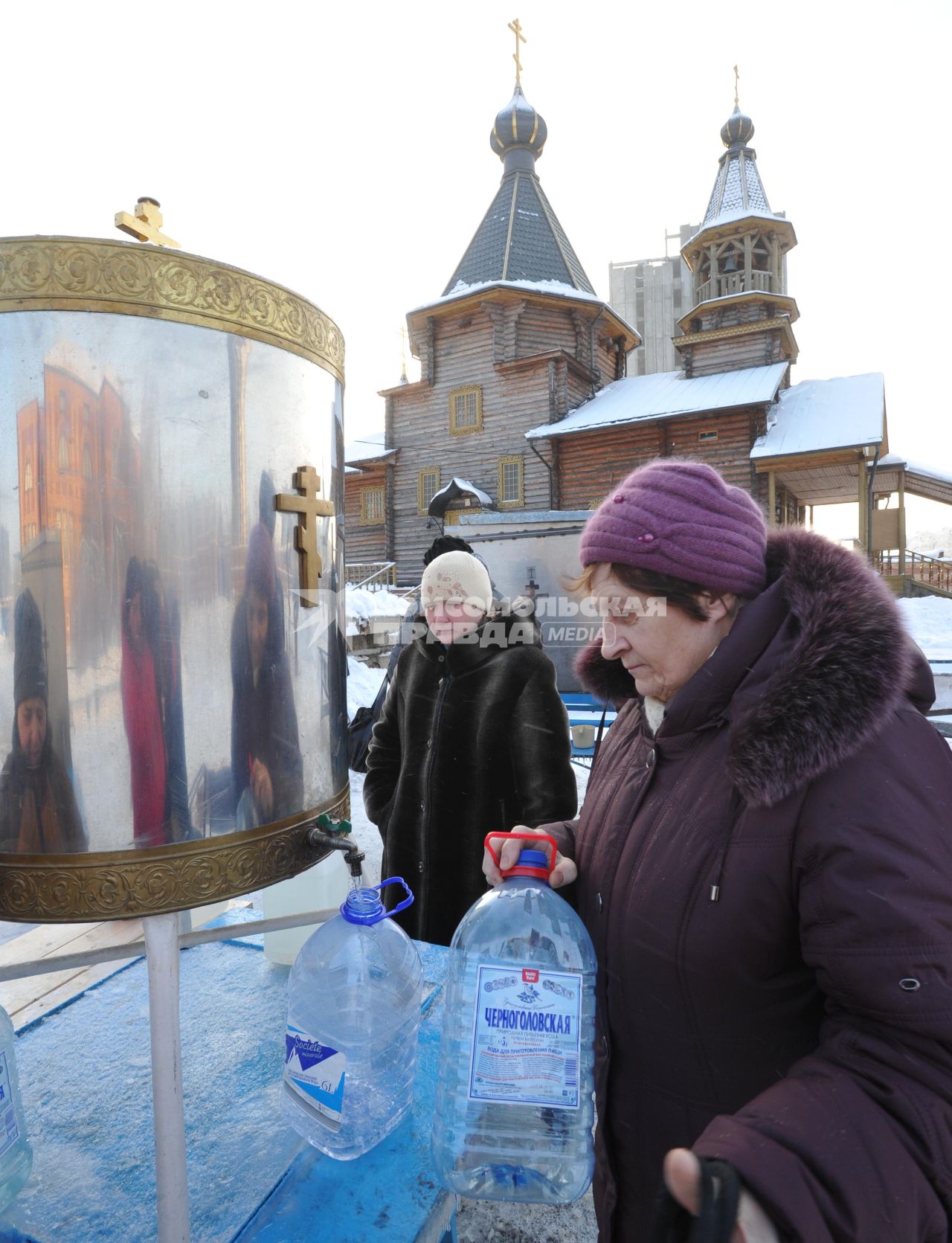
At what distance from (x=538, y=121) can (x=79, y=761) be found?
31.8m

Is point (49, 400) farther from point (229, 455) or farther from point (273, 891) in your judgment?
point (273, 891)

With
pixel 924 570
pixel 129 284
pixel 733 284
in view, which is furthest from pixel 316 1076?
pixel 733 284

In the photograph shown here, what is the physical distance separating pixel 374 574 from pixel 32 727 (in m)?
21.2

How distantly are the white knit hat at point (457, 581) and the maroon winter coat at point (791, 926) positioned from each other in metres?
1.45

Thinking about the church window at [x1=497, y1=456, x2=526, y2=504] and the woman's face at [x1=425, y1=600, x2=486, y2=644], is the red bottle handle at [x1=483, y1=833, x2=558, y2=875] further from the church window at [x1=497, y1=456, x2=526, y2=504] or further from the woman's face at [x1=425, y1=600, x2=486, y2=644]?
the church window at [x1=497, y1=456, x2=526, y2=504]

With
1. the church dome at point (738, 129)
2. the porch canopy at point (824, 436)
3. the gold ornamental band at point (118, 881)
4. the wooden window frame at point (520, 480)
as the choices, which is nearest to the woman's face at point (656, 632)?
the gold ornamental band at point (118, 881)

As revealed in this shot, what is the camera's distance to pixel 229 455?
47.4 inches

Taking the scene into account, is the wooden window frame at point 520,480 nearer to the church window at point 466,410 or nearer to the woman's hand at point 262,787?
the church window at point 466,410

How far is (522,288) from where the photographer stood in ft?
73.3

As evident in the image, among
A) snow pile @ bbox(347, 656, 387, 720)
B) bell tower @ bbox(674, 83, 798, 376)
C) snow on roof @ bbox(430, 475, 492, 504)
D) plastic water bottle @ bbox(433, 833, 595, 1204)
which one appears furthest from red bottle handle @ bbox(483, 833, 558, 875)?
bell tower @ bbox(674, 83, 798, 376)

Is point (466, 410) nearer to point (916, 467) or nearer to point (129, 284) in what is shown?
point (916, 467)

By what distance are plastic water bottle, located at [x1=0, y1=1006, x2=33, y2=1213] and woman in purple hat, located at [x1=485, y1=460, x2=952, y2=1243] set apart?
910 mm

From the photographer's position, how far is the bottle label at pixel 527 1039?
1.19m

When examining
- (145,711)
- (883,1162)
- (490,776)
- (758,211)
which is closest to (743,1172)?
(883,1162)
